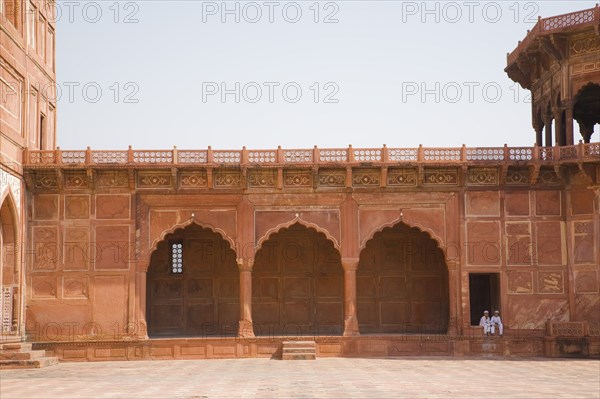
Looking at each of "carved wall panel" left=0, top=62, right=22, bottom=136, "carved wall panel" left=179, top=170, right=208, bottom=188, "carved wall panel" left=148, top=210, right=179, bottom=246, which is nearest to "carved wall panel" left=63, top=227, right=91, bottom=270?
"carved wall panel" left=148, top=210, right=179, bottom=246

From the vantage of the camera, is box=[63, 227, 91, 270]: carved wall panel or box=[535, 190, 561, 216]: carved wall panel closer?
box=[63, 227, 91, 270]: carved wall panel

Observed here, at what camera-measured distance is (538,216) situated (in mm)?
26875

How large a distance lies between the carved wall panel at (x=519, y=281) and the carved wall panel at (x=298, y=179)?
20.0 feet

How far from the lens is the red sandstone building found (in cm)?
2620

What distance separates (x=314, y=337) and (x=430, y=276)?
5610mm

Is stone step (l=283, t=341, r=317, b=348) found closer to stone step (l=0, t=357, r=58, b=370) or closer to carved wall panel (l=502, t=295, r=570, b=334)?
carved wall panel (l=502, t=295, r=570, b=334)

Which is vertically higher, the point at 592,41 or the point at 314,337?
the point at 592,41

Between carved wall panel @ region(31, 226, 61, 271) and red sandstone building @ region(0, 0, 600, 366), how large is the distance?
0.03m

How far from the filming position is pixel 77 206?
26.9 metres

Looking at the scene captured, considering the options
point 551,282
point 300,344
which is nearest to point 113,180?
point 300,344

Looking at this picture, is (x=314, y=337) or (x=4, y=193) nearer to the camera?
(x=4, y=193)

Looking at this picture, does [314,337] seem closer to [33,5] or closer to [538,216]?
[538,216]

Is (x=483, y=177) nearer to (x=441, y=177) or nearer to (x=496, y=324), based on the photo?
(x=441, y=177)

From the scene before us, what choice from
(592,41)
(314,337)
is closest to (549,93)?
(592,41)
